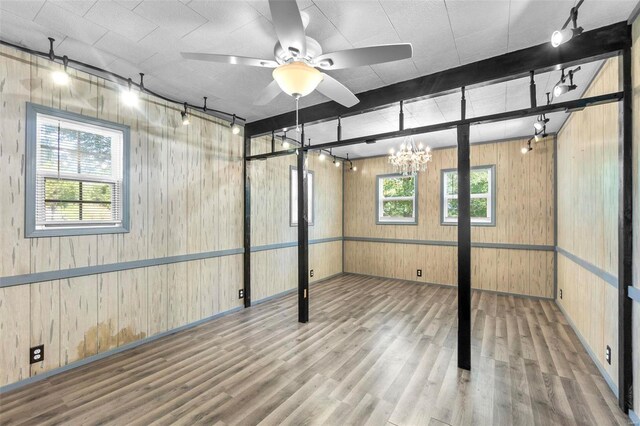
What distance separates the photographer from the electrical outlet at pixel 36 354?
2.55 m

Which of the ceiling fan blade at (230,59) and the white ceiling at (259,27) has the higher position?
the white ceiling at (259,27)

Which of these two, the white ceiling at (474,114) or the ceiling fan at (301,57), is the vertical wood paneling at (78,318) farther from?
the white ceiling at (474,114)

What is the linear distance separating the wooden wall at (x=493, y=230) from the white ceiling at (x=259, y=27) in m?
3.63

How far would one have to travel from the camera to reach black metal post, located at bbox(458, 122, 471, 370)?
2.81 meters

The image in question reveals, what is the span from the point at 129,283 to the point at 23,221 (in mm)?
1152

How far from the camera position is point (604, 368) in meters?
2.63

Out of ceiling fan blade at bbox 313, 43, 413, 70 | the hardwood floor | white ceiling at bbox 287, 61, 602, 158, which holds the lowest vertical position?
the hardwood floor

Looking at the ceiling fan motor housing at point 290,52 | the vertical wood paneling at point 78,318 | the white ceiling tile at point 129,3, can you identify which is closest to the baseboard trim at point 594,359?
the ceiling fan motor housing at point 290,52

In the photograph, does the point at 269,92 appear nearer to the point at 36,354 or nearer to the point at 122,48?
the point at 122,48

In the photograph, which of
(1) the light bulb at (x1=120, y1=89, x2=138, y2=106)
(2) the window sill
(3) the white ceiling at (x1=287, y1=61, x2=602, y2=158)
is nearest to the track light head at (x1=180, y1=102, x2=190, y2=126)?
(1) the light bulb at (x1=120, y1=89, x2=138, y2=106)

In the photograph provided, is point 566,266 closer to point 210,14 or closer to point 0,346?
point 210,14

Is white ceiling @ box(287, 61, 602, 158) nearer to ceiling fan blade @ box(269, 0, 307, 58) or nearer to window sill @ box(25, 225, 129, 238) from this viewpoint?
ceiling fan blade @ box(269, 0, 307, 58)

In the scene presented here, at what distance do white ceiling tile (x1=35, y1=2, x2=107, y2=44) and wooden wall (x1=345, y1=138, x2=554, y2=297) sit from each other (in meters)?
5.80

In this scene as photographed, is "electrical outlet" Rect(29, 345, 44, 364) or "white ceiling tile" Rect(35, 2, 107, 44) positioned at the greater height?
"white ceiling tile" Rect(35, 2, 107, 44)
